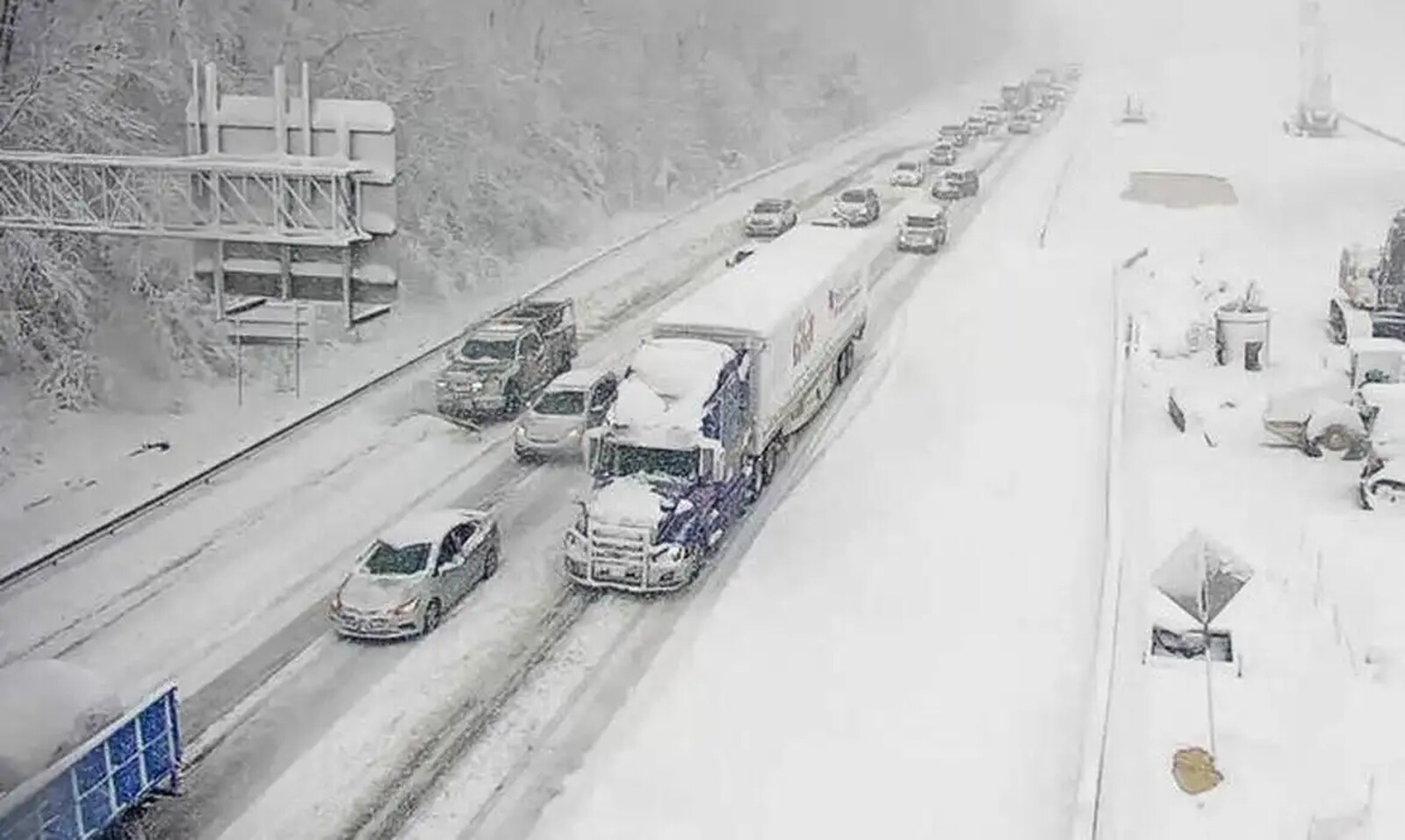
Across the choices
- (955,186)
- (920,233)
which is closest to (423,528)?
(920,233)

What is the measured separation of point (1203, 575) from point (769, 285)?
1446 centimetres

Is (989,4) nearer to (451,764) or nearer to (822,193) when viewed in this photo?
(822,193)

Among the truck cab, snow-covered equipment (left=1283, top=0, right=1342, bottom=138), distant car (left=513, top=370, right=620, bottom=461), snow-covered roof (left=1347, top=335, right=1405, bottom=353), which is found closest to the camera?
the truck cab

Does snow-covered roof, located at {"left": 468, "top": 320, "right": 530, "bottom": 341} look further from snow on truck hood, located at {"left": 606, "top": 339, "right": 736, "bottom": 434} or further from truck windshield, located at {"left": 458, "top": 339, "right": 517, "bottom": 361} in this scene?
snow on truck hood, located at {"left": 606, "top": 339, "right": 736, "bottom": 434}

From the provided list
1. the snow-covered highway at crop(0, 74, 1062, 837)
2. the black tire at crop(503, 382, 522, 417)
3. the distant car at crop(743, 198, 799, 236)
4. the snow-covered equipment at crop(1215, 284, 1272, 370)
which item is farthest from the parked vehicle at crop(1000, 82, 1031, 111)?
the snow-covered highway at crop(0, 74, 1062, 837)

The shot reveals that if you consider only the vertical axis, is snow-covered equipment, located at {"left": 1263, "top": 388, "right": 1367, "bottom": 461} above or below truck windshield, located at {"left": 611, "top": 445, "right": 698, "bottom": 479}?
below

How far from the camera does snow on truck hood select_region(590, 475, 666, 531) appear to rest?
957 inches

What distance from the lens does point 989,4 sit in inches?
7018

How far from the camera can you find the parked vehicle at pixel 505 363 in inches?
1334

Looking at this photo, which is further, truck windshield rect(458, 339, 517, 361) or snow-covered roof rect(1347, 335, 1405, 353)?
snow-covered roof rect(1347, 335, 1405, 353)

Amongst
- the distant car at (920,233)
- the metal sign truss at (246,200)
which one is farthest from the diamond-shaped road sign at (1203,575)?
the distant car at (920,233)

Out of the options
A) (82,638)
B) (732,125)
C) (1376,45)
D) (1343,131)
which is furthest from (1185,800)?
(1376,45)

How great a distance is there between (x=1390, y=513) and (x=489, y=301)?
84.8 ft

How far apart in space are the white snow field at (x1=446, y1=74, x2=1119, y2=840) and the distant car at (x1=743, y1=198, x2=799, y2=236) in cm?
1850
